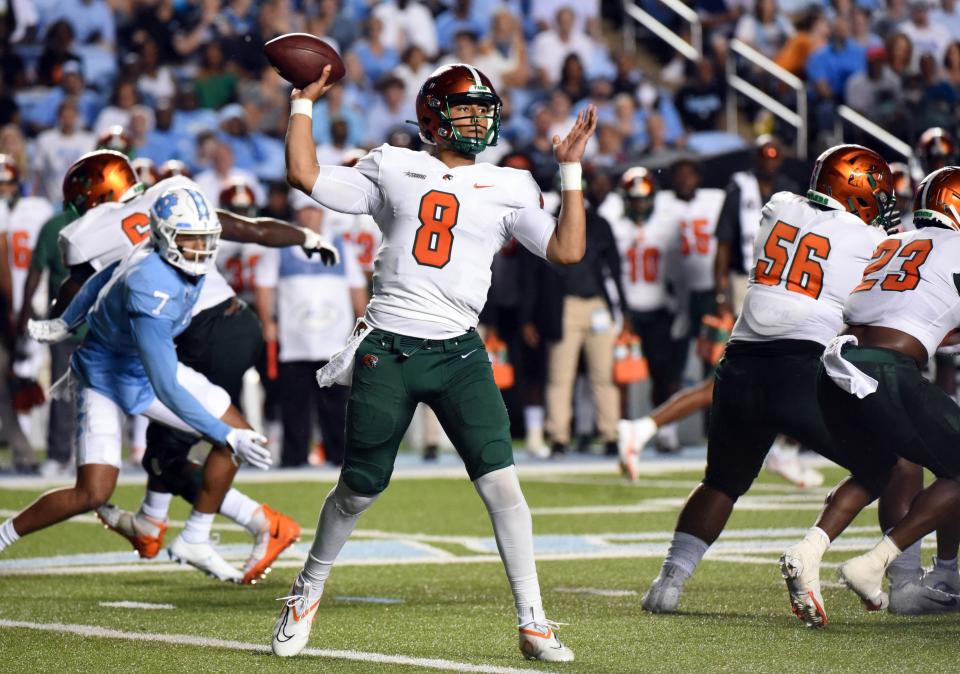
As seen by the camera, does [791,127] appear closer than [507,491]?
No

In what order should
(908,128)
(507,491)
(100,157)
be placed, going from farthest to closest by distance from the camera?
(908,128) < (100,157) < (507,491)

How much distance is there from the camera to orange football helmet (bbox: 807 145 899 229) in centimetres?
646

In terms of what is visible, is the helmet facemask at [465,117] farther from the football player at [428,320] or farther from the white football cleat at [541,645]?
the white football cleat at [541,645]

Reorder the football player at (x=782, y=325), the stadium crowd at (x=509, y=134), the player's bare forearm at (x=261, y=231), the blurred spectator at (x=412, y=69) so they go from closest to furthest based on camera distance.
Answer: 1. the football player at (x=782, y=325)
2. the player's bare forearm at (x=261, y=231)
3. the stadium crowd at (x=509, y=134)
4. the blurred spectator at (x=412, y=69)

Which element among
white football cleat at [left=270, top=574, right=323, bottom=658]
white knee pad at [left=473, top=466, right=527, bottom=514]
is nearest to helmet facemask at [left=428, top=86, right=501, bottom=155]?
white knee pad at [left=473, top=466, right=527, bottom=514]

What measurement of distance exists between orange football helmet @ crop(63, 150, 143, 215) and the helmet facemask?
2.92 m

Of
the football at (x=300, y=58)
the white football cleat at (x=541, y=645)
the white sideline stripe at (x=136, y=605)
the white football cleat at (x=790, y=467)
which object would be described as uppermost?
the football at (x=300, y=58)

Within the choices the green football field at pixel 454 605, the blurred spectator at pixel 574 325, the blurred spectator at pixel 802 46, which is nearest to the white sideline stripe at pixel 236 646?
the green football field at pixel 454 605

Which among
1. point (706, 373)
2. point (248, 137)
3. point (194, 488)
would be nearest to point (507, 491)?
point (194, 488)

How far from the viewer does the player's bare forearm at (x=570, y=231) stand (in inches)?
206

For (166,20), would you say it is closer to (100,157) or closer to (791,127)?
(791,127)

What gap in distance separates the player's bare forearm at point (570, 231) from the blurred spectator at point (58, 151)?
9.94 meters

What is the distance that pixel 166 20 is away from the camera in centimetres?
1670

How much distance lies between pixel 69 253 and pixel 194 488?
5.00 feet
